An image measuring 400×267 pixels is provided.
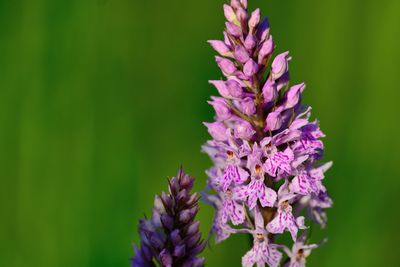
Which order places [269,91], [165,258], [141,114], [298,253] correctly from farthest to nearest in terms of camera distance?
[141,114], [298,253], [269,91], [165,258]

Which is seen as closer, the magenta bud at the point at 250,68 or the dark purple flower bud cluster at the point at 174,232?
the dark purple flower bud cluster at the point at 174,232

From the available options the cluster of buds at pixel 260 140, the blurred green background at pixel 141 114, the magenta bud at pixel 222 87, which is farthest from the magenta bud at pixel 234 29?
the blurred green background at pixel 141 114

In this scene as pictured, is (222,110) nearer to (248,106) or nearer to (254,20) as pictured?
(248,106)

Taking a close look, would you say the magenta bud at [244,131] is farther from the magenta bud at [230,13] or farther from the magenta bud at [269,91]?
the magenta bud at [230,13]

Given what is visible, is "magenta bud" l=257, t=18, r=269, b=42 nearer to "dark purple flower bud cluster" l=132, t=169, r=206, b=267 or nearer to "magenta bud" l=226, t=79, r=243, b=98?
"magenta bud" l=226, t=79, r=243, b=98

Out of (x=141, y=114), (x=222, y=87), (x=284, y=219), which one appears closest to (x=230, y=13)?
(x=222, y=87)

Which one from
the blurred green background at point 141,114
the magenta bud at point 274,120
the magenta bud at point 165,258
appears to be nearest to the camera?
the magenta bud at point 165,258
